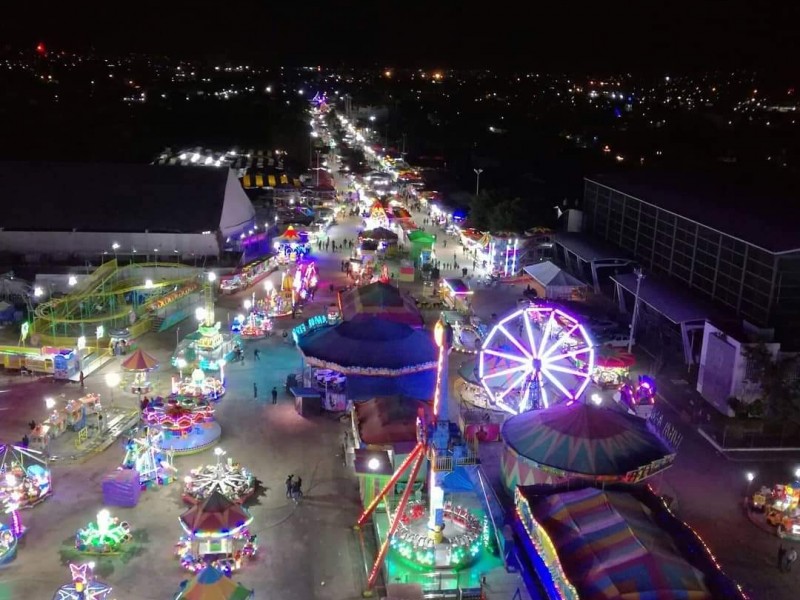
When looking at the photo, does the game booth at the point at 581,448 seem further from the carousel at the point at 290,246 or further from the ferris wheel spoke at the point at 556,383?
the carousel at the point at 290,246

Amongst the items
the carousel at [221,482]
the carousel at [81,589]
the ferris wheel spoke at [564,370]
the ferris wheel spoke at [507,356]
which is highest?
the ferris wheel spoke at [507,356]

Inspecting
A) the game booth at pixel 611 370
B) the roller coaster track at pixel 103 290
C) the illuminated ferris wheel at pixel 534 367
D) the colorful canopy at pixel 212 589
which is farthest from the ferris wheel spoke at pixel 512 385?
the roller coaster track at pixel 103 290

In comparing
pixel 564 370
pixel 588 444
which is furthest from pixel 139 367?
pixel 588 444

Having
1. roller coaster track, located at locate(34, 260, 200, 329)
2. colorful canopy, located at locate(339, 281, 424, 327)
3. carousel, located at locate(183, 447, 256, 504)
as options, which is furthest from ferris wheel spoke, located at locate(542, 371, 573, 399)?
roller coaster track, located at locate(34, 260, 200, 329)

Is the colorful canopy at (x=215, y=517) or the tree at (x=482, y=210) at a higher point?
the tree at (x=482, y=210)

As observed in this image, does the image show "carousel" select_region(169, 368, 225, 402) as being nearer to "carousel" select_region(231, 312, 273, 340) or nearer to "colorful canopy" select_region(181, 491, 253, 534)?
"carousel" select_region(231, 312, 273, 340)

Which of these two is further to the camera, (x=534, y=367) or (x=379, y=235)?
(x=379, y=235)

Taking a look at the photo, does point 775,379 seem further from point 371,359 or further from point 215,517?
point 215,517
